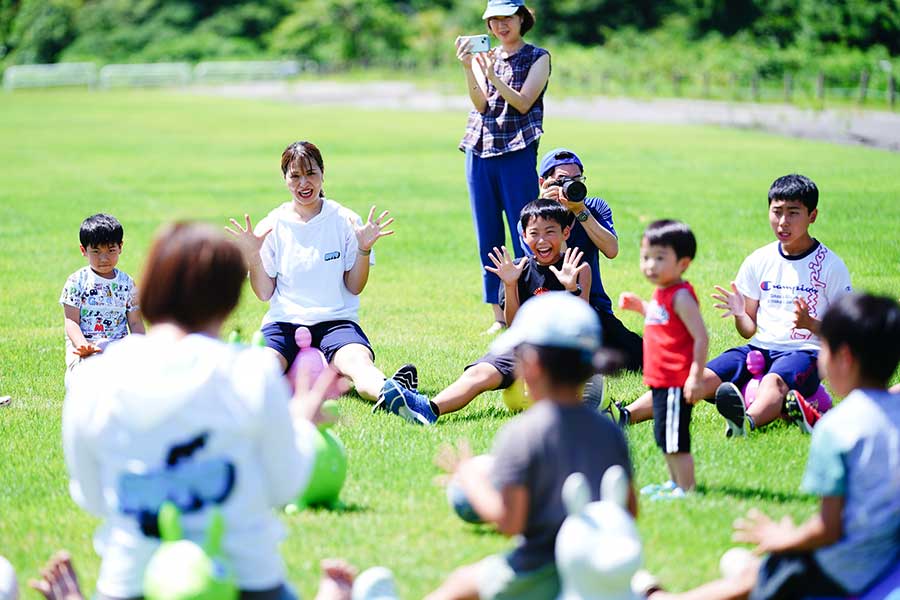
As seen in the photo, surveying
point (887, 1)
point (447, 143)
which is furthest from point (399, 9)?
point (447, 143)

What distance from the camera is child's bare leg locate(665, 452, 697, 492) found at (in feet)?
17.5

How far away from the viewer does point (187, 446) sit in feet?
10.8

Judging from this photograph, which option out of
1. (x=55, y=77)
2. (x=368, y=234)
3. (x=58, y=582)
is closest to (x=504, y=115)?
(x=368, y=234)

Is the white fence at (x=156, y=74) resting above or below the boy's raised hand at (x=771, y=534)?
above

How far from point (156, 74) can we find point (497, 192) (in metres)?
67.9

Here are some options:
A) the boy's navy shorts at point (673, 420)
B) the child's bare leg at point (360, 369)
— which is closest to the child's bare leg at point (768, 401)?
the boy's navy shorts at point (673, 420)

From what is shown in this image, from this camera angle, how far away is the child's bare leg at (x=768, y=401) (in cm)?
640

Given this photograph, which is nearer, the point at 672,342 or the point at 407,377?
the point at 672,342

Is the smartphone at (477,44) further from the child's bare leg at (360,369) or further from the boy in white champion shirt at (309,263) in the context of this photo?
the child's bare leg at (360,369)

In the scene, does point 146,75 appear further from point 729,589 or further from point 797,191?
point 729,589

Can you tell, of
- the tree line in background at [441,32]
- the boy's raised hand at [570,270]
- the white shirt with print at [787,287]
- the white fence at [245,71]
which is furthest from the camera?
the white fence at [245,71]

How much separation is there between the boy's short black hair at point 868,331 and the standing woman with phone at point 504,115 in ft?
18.2

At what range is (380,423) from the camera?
6719 mm

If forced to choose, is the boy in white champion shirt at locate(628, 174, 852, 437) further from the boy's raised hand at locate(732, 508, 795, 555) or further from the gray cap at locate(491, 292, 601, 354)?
the gray cap at locate(491, 292, 601, 354)
